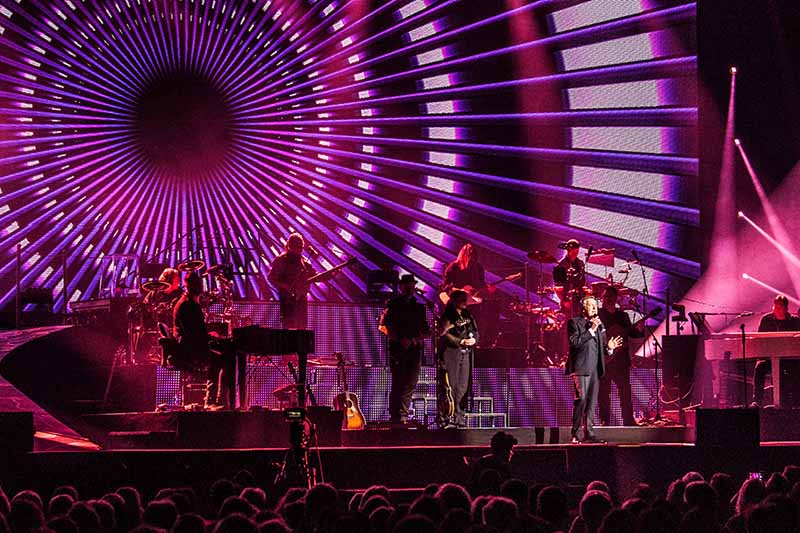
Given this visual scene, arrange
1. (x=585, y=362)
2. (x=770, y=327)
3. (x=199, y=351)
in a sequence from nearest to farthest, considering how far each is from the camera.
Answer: (x=585, y=362) < (x=199, y=351) < (x=770, y=327)

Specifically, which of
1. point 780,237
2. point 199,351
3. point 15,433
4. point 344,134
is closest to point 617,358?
point 199,351

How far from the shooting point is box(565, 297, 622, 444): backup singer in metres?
8.85

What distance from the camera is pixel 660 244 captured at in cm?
1375

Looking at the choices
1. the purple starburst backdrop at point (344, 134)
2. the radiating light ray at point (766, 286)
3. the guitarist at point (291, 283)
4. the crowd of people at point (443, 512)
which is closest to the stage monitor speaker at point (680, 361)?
the purple starburst backdrop at point (344, 134)

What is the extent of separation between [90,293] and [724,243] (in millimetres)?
8304

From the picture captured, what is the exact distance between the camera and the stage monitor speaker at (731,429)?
26.6ft

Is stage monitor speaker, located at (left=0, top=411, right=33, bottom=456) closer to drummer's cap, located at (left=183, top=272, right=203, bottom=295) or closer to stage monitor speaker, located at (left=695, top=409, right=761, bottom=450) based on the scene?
drummer's cap, located at (left=183, top=272, right=203, bottom=295)

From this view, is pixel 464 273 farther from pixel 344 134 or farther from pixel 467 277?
pixel 344 134

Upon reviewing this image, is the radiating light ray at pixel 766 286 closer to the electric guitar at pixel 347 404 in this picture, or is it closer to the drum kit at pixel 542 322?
the drum kit at pixel 542 322

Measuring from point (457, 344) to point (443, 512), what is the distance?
472 centimetres

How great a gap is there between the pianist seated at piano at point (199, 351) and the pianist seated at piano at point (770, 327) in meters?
5.89

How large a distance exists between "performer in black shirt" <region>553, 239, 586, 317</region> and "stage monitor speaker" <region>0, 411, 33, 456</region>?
184 inches

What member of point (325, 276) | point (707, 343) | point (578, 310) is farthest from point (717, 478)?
point (707, 343)

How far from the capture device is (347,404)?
1117cm
